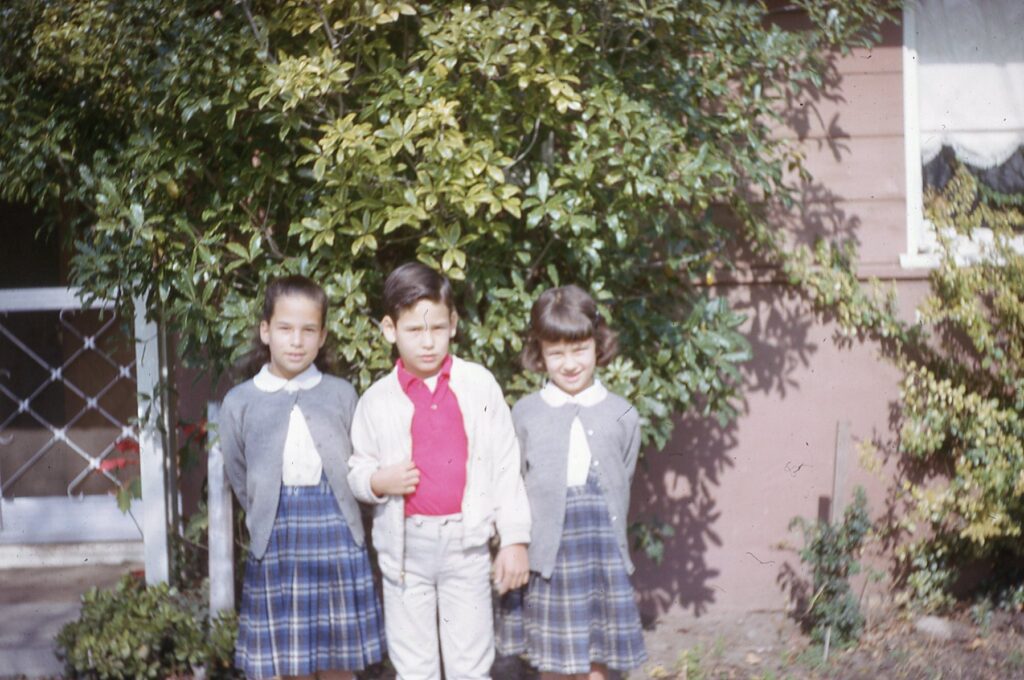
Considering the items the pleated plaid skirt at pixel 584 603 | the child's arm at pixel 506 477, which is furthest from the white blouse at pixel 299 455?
the pleated plaid skirt at pixel 584 603

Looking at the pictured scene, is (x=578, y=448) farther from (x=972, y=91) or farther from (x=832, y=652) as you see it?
(x=972, y=91)

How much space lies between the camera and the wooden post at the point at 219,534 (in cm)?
387

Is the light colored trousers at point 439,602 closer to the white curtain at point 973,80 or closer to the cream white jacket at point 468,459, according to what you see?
the cream white jacket at point 468,459

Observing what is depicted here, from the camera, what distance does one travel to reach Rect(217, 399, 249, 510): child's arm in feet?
11.1

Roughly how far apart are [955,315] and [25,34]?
4060 millimetres

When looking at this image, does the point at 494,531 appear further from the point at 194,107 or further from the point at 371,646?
the point at 194,107

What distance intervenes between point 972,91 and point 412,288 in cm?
329

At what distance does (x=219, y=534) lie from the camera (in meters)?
3.88

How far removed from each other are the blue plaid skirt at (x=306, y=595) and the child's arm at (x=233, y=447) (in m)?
0.20

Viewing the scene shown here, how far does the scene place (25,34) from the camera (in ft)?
12.6

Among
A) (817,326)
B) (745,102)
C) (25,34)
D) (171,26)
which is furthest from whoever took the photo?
(817,326)

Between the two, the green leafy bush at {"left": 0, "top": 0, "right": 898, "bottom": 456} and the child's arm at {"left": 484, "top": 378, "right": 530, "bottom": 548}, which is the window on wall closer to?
the green leafy bush at {"left": 0, "top": 0, "right": 898, "bottom": 456}

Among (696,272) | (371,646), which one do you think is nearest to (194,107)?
(371,646)

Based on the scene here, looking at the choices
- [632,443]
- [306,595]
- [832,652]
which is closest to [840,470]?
[832,652]
